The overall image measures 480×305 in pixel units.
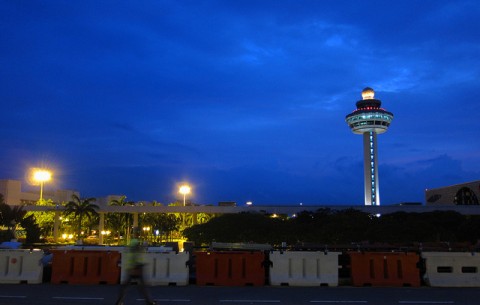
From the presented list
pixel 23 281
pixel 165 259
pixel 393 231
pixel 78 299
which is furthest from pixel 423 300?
pixel 393 231

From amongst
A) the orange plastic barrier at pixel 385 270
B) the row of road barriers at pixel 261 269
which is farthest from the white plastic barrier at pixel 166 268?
the orange plastic barrier at pixel 385 270

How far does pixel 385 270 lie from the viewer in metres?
14.6

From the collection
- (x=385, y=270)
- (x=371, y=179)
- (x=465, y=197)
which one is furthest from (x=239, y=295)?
(x=371, y=179)

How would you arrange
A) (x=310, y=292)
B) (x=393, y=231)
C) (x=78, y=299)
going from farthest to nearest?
(x=393, y=231) < (x=310, y=292) < (x=78, y=299)

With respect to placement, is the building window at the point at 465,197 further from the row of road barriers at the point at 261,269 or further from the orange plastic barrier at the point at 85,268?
the orange plastic barrier at the point at 85,268

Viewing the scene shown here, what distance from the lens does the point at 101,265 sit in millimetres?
14617

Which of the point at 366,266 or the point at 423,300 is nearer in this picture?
the point at 423,300

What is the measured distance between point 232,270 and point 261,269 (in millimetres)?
881

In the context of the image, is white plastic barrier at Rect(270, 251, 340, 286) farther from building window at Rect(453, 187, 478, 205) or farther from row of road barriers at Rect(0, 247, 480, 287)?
building window at Rect(453, 187, 478, 205)

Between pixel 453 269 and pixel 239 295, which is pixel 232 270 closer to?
pixel 239 295

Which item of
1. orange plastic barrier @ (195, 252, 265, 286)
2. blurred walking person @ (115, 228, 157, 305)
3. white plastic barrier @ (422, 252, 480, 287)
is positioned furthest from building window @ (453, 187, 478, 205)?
blurred walking person @ (115, 228, 157, 305)

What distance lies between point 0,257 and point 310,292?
944 centimetres

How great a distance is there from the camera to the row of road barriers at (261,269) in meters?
14.5

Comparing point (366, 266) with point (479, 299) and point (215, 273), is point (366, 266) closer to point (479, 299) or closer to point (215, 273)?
point (479, 299)
